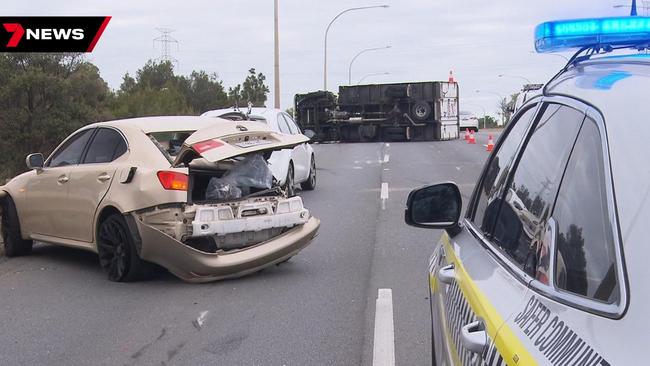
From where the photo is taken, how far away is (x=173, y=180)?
7164 millimetres

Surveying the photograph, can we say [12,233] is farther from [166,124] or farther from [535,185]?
[535,185]

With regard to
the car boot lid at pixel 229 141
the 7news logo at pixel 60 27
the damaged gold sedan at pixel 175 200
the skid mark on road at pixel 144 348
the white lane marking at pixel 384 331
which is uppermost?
the 7news logo at pixel 60 27

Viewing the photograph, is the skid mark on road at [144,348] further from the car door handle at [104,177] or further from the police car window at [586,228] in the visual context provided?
the police car window at [586,228]

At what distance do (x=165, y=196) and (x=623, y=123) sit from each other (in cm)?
568

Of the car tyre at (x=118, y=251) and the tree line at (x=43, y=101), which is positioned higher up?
the tree line at (x=43, y=101)

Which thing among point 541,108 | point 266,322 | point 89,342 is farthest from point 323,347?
point 541,108

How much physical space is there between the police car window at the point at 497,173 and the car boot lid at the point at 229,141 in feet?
12.8

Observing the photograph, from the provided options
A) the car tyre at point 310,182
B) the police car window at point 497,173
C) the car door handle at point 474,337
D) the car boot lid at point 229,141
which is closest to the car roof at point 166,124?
the car boot lid at point 229,141

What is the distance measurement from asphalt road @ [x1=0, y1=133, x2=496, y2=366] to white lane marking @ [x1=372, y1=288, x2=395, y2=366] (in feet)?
0.19

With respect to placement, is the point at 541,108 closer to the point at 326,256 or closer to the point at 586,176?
the point at 586,176

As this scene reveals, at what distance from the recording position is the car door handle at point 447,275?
9.98ft

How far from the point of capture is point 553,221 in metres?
2.18

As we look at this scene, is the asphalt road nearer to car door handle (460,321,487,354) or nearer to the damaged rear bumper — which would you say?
the damaged rear bumper

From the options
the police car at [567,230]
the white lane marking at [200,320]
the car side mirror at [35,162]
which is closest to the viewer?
the police car at [567,230]
